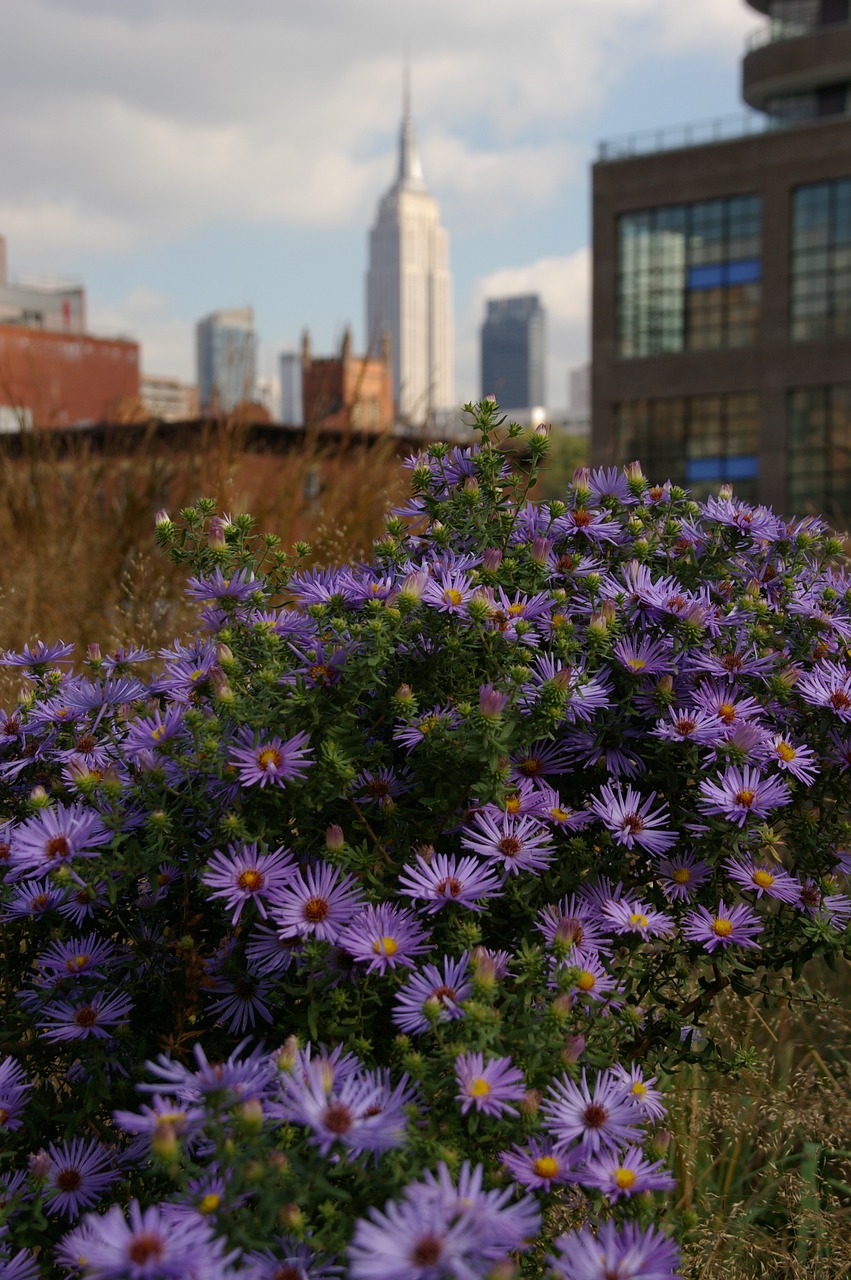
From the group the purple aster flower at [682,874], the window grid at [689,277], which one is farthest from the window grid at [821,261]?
the purple aster flower at [682,874]

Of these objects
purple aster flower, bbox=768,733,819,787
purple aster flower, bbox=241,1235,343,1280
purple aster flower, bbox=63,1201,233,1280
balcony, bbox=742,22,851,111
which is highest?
balcony, bbox=742,22,851,111

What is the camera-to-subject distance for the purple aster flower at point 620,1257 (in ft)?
2.93

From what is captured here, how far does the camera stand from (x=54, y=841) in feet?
4.00

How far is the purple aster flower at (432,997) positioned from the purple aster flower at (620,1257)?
8.1 inches

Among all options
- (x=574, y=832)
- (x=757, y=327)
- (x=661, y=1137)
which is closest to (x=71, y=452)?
(x=574, y=832)

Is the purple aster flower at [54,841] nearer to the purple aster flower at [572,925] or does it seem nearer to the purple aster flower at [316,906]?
the purple aster flower at [316,906]

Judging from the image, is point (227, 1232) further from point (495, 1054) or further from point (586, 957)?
point (586, 957)

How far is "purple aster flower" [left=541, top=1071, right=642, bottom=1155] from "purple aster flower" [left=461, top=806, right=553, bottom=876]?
23 centimetres

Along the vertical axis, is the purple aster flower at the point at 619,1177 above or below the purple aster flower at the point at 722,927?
below

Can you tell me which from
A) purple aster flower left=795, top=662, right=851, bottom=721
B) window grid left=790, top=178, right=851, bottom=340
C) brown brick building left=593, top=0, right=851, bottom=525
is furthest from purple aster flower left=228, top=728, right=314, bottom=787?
window grid left=790, top=178, right=851, bottom=340

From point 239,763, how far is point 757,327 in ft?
121

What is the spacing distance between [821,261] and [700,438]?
19.9 feet

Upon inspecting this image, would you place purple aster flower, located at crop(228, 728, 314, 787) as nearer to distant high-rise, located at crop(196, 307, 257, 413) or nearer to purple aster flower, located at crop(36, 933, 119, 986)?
purple aster flower, located at crop(36, 933, 119, 986)

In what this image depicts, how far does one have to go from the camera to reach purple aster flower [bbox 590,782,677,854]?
1.32 meters
